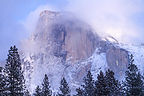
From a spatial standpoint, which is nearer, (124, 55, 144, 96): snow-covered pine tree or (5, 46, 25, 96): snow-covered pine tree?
(5, 46, 25, 96): snow-covered pine tree

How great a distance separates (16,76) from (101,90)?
12.9m

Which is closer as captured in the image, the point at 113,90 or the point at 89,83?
the point at 113,90

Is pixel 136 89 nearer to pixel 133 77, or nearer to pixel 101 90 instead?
pixel 133 77

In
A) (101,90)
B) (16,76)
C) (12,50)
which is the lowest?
(101,90)

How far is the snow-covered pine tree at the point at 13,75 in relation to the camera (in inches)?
1325

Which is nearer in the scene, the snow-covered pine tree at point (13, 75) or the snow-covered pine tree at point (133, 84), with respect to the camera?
the snow-covered pine tree at point (13, 75)

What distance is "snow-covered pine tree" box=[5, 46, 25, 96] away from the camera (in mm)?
33656

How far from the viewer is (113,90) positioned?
4422 cm

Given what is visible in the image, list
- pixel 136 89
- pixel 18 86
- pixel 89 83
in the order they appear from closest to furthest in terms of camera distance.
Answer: pixel 18 86 < pixel 136 89 < pixel 89 83

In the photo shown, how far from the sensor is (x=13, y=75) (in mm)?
34031

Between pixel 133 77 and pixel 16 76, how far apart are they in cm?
2166

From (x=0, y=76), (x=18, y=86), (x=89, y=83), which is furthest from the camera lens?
(x=89, y=83)

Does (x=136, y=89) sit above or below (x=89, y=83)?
below

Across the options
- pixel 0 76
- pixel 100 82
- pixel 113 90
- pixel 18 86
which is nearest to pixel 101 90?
pixel 100 82
